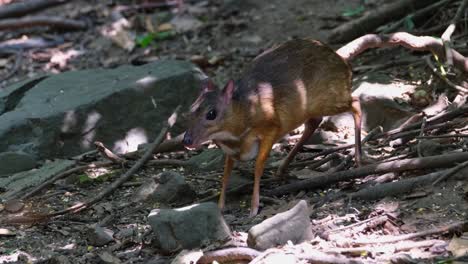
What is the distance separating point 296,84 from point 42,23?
6.37 meters

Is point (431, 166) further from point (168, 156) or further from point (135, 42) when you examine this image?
point (135, 42)

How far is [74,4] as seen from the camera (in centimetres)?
1168

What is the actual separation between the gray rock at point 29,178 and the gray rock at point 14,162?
0.41ft

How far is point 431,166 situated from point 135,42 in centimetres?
590

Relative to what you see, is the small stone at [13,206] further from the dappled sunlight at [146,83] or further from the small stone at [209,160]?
the dappled sunlight at [146,83]

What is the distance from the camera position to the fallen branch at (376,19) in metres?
8.04

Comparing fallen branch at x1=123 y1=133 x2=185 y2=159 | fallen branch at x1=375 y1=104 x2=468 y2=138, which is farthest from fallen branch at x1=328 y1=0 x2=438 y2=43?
fallen branch at x1=123 y1=133 x2=185 y2=159

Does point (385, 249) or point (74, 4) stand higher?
point (385, 249)

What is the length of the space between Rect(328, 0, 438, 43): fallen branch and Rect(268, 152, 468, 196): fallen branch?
A: 3227 mm

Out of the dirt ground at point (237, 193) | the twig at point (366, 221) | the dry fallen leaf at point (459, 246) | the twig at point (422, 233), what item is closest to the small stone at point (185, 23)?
the dirt ground at point (237, 193)

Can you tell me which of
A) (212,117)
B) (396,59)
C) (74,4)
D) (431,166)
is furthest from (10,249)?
(74,4)

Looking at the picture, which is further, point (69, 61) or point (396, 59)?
point (69, 61)

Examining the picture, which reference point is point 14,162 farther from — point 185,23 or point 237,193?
point 185,23

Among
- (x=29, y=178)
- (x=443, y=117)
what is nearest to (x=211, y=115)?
(x=29, y=178)
